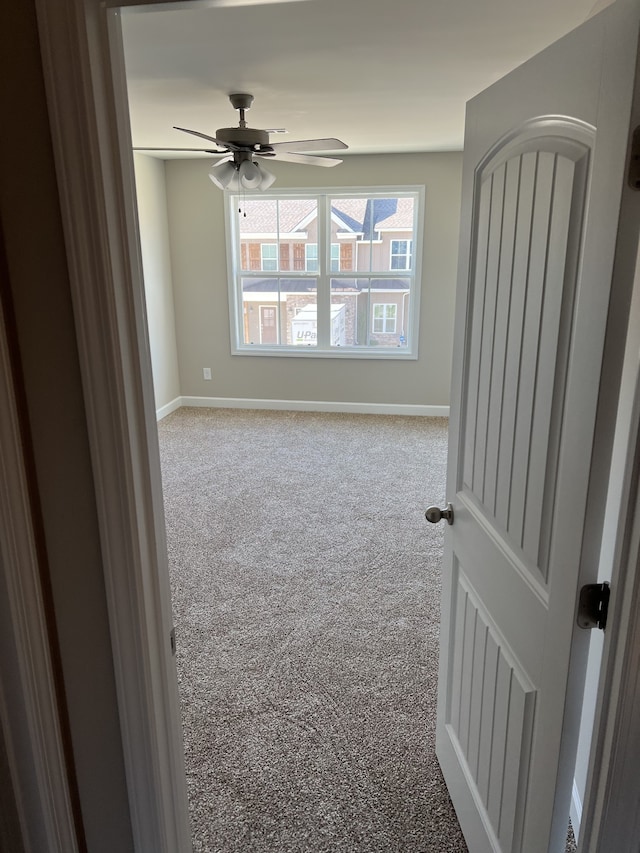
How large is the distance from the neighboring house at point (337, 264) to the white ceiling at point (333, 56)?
5.51ft

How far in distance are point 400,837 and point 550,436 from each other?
135 centimetres

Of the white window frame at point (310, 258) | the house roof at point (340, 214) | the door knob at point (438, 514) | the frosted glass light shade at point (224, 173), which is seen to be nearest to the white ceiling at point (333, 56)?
the frosted glass light shade at point (224, 173)

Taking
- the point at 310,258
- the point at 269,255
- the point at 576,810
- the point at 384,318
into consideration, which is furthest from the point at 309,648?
the point at 269,255

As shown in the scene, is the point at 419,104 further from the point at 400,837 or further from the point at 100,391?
the point at 400,837

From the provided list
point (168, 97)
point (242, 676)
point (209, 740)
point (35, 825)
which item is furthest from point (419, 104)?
point (35, 825)

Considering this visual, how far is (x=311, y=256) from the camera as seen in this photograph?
5656mm

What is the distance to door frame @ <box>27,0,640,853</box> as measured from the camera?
0.84 m

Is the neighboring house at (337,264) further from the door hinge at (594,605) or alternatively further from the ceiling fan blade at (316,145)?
the door hinge at (594,605)

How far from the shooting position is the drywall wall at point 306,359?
525 cm

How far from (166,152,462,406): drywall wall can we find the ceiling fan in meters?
2.01

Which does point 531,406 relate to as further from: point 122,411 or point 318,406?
point 318,406

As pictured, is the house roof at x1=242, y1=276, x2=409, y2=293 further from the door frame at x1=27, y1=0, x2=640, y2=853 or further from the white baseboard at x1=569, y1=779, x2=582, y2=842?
the door frame at x1=27, y1=0, x2=640, y2=853

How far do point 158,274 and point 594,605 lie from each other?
5.35m

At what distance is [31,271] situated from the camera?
3.01 ft
